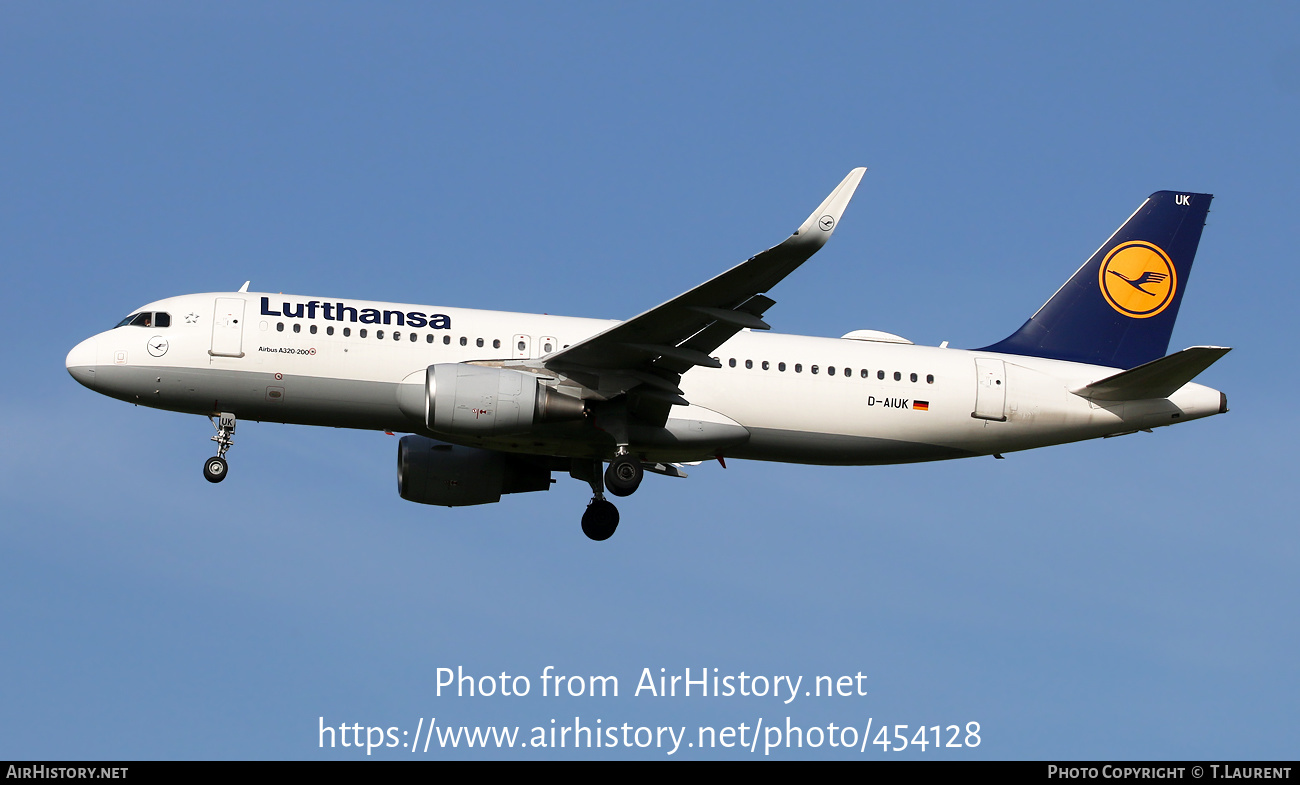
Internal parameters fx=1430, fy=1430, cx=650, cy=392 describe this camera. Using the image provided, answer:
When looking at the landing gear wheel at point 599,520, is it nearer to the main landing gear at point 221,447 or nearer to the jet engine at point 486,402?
the jet engine at point 486,402

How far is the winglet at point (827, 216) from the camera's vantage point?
25.3 metres

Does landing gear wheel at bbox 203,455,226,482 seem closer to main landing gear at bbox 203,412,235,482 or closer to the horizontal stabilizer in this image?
main landing gear at bbox 203,412,235,482

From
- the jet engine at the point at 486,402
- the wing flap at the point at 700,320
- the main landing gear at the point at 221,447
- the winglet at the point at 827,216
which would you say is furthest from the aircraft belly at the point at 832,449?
the main landing gear at the point at 221,447

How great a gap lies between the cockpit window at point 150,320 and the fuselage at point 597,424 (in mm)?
38

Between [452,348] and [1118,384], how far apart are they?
596 inches

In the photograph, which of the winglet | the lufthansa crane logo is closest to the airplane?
the lufthansa crane logo

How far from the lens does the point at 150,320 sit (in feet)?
103

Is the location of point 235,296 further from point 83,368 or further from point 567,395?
point 567,395

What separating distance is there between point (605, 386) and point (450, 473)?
5689mm

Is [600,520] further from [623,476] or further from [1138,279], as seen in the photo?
[1138,279]

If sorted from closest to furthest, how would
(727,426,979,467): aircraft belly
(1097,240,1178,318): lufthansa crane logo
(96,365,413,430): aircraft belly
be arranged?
(96,365,413,430): aircraft belly, (727,426,979,467): aircraft belly, (1097,240,1178,318): lufthansa crane logo

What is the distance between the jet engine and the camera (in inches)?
1142

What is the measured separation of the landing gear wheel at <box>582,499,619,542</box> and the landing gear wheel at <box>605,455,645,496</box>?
2.80 m

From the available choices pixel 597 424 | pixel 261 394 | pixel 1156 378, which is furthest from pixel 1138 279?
pixel 261 394
